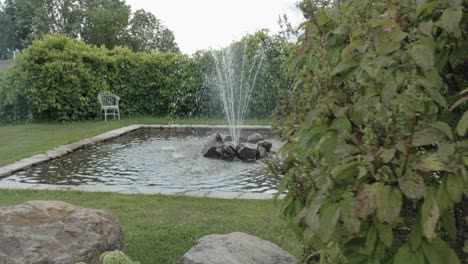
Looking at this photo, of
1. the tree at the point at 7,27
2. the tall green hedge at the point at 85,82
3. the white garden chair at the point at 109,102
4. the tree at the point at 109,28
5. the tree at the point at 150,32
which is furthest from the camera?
the tree at the point at 7,27

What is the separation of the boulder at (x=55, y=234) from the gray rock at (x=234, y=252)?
0.51 meters

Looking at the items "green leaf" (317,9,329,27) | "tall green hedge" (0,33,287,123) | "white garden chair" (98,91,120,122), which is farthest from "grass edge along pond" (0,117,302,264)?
"white garden chair" (98,91,120,122)

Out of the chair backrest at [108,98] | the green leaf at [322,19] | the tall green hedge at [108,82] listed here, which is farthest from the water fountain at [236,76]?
the green leaf at [322,19]

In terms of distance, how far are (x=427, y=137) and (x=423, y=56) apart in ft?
0.69

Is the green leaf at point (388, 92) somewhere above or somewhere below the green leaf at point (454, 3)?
below

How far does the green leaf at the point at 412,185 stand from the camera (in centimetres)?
108

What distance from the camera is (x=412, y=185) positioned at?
3.60ft

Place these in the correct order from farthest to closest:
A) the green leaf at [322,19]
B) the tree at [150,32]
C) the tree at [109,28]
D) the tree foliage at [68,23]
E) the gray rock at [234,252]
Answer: the tree at [150,32], the tree foliage at [68,23], the tree at [109,28], the gray rock at [234,252], the green leaf at [322,19]

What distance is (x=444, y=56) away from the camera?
1326 millimetres

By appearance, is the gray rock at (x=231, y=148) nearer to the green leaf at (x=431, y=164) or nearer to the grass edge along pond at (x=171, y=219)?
the grass edge along pond at (x=171, y=219)

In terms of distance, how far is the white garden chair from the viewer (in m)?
13.3

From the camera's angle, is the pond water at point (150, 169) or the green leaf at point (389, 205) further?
the pond water at point (150, 169)

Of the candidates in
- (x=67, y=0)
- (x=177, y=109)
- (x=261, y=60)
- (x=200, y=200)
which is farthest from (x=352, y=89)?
(x=67, y=0)

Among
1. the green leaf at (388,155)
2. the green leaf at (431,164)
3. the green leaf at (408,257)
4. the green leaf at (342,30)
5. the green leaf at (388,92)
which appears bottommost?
the green leaf at (408,257)
